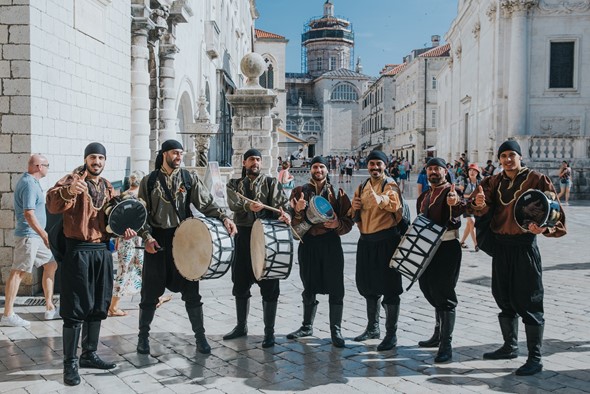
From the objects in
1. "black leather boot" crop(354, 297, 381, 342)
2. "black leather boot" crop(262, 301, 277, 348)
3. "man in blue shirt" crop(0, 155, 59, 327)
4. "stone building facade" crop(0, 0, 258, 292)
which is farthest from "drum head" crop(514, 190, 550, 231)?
"stone building facade" crop(0, 0, 258, 292)

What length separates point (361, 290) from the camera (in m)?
6.22

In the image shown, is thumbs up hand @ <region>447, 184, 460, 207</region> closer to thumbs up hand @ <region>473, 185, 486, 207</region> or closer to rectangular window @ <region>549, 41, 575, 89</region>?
thumbs up hand @ <region>473, 185, 486, 207</region>

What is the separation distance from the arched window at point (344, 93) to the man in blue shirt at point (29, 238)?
279 ft

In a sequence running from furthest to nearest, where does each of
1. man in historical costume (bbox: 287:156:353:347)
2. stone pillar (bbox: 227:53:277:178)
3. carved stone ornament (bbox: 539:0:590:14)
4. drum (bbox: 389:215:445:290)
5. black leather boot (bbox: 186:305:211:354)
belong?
1. carved stone ornament (bbox: 539:0:590:14)
2. stone pillar (bbox: 227:53:277:178)
3. man in historical costume (bbox: 287:156:353:347)
4. black leather boot (bbox: 186:305:211:354)
5. drum (bbox: 389:215:445:290)

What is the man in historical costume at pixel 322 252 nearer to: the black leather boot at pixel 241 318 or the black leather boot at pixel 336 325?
the black leather boot at pixel 336 325

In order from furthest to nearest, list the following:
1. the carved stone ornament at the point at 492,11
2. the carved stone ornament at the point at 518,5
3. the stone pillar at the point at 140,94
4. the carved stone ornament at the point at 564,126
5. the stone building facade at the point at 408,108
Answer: the stone building facade at the point at 408,108 → the carved stone ornament at the point at 492,11 → the carved stone ornament at the point at 564,126 → the carved stone ornament at the point at 518,5 → the stone pillar at the point at 140,94

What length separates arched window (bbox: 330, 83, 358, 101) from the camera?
90.3m

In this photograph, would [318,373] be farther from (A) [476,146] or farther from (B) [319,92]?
(B) [319,92]

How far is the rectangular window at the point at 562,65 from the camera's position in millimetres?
25484

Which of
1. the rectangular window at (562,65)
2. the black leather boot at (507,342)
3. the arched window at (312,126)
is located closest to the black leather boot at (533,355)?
the black leather boot at (507,342)

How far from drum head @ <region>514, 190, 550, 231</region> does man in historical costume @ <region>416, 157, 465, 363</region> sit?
20.5 inches

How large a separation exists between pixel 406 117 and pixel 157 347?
60.1 m

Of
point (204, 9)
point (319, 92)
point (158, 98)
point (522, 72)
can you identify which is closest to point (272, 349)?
point (158, 98)

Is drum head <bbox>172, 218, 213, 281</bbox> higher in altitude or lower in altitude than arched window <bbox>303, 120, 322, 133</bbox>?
lower
